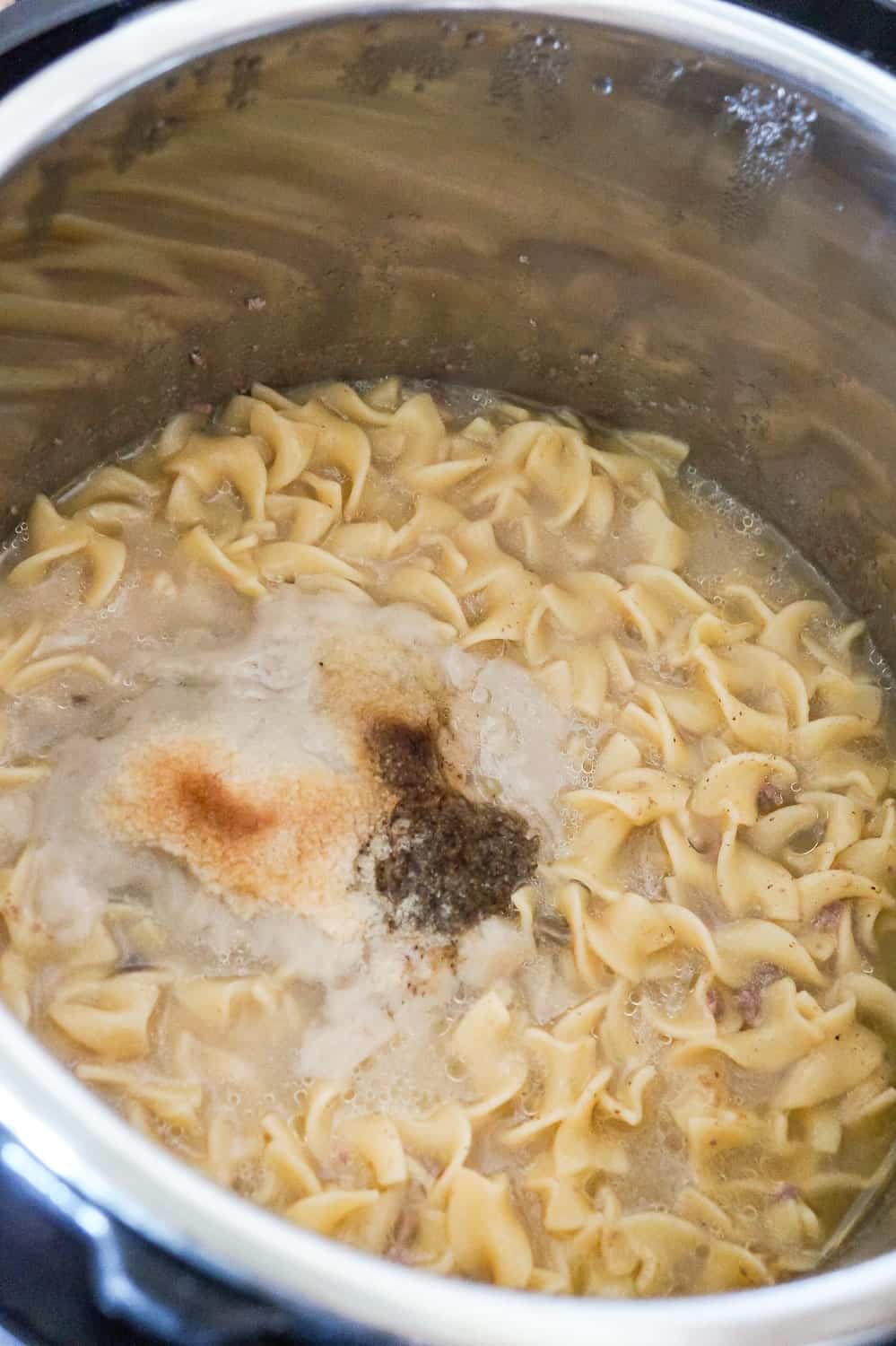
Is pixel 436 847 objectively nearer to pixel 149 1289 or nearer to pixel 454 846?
pixel 454 846

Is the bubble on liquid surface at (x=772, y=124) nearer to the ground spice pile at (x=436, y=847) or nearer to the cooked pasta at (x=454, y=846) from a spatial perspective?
the cooked pasta at (x=454, y=846)

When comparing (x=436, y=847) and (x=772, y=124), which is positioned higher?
(x=772, y=124)

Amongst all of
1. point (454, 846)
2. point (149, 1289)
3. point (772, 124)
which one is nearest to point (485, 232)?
point (772, 124)

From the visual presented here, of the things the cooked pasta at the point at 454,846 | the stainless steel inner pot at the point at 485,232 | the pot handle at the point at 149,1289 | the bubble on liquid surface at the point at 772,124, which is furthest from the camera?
the bubble on liquid surface at the point at 772,124

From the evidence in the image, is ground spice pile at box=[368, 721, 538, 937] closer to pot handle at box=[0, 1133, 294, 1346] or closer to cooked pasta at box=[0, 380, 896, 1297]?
cooked pasta at box=[0, 380, 896, 1297]

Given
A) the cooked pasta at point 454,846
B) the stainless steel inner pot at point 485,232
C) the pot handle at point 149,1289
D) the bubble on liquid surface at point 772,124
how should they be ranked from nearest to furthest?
the pot handle at point 149,1289, the cooked pasta at point 454,846, the stainless steel inner pot at point 485,232, the bubble on liquid surface at point 772,124

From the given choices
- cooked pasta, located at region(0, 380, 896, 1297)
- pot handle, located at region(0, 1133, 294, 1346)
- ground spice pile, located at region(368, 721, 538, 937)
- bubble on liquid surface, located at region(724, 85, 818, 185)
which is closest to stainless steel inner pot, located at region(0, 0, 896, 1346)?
bubble on liquid surface, located at region(724, 85, 818, 185)

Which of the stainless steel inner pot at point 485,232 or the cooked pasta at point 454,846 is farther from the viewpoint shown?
the stainless steel inner pot at point 485,232

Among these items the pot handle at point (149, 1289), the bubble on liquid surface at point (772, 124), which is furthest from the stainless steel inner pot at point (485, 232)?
the pot handle at point (149, 1289)
